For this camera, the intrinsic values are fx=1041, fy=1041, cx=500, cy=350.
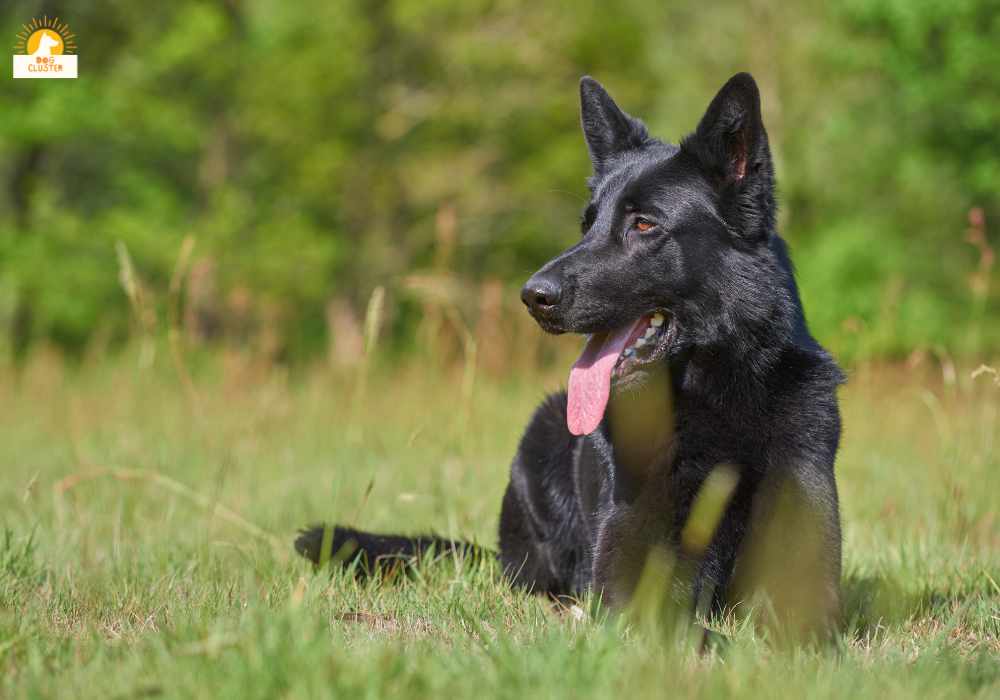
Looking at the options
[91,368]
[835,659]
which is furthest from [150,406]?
[835,659]

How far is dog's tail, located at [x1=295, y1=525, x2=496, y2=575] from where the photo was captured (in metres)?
3.52

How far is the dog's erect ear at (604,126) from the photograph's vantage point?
3697 millimetres

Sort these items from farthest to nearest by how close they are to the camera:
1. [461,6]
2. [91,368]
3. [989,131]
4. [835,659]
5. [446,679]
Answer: [461,6] < [989,131] < [91,368] < [835,659] < [446,679]

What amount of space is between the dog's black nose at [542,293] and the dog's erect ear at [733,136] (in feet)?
2.08

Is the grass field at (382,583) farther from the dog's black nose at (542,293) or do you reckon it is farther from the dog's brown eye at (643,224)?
the dog's brown eye at (643,224)

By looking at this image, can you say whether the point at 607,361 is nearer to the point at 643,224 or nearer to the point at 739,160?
the point at 643,224

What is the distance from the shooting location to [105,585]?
10.8 ft

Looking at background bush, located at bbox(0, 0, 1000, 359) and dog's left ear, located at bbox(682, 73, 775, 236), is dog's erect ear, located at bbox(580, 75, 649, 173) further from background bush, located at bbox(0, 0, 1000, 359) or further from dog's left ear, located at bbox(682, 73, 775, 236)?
background bush, located at bbox(0, 0, 1000, 359)

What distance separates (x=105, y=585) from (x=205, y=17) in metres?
14.5

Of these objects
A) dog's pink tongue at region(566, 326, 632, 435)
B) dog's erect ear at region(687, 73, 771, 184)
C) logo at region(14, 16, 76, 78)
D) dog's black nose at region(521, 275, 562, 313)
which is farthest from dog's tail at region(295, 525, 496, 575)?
logo at region(14, 16, 76, 78)

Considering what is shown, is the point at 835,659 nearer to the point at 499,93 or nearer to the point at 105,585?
the point at 105,585

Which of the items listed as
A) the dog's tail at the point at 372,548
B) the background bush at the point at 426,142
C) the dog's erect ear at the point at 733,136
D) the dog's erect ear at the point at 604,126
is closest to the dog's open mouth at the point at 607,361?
the dog's erect ear at the point at 733,136

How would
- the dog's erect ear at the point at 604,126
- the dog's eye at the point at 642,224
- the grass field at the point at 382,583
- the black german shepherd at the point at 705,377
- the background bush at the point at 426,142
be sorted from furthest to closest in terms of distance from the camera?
the background bush at the point at 426,142, the dog's erect ear at the point at 604,126, the dog's eye at the point at 642,224, the black german shepherd at the point at 705,377, the grass field at the point at 382,583

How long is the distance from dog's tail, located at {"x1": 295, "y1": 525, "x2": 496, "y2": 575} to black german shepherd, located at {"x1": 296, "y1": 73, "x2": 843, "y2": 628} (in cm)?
72
